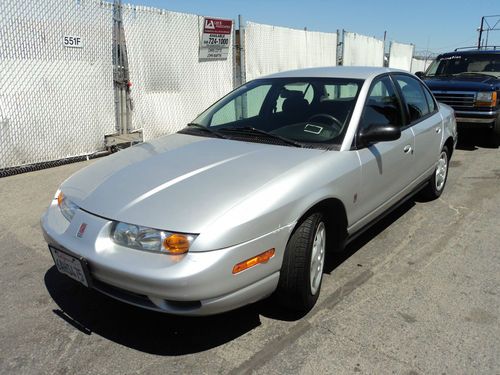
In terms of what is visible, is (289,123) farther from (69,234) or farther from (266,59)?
(266,59)

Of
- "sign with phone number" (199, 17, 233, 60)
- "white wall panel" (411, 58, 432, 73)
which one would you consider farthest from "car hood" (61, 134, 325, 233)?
"white wall panel" (411, 58, 432, 73)

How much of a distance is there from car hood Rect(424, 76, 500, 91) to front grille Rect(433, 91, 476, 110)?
77mm

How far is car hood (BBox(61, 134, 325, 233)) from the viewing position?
2523 millimetres

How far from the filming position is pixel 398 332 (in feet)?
9.36

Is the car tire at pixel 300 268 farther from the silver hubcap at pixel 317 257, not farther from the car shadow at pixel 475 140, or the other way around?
the car shadow at pixel 475 140

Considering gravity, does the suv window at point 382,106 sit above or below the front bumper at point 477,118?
above

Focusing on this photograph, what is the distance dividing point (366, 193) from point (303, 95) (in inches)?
40.9

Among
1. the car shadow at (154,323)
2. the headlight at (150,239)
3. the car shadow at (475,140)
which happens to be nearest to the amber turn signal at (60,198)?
the car shadow at (154,323)

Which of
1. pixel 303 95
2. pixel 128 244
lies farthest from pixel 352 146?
pixel 128 244

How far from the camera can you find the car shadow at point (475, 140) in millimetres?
8859

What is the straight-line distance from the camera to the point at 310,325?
9.66 feet

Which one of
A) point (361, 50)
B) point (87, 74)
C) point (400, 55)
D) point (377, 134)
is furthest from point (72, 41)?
point (400, 55)

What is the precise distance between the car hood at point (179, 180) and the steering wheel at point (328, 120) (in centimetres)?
37

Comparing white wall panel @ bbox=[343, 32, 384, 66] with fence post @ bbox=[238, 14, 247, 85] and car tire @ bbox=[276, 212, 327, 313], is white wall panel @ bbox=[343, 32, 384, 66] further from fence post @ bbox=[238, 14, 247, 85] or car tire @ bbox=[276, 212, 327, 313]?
car tire @ bbox=[276, 212, 327, 313]
